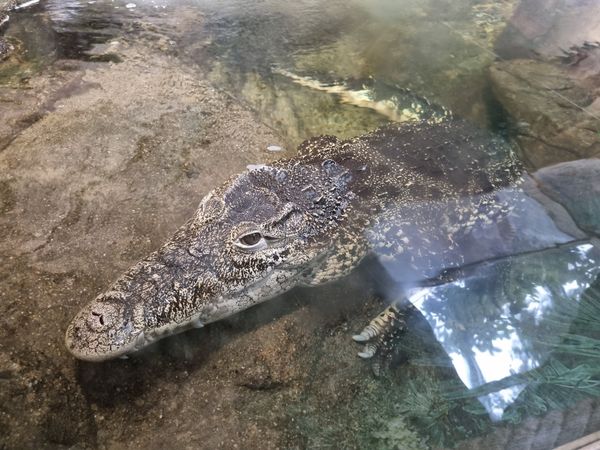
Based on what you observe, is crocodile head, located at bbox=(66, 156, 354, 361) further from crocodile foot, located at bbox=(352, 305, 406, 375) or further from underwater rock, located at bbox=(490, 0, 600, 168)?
underwater rock, located at bbox=(490, 0, 600, 168)

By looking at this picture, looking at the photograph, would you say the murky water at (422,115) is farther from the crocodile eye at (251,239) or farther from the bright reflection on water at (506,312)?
the crocodile eye at (251,239)

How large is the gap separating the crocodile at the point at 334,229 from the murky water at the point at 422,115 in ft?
0.43

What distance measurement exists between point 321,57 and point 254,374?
13.1 ft

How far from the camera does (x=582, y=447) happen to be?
2283 mm

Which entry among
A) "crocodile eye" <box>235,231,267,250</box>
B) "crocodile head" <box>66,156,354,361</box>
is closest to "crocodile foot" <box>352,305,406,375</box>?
"crocodile head" <box>66,156,354,361</box>

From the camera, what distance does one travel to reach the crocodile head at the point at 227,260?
8.36 feet

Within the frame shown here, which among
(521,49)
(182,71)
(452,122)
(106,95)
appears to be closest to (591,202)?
(452,122)

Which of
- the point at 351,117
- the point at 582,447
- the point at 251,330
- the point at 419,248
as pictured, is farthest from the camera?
the point at 351,117

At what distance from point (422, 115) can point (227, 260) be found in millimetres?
3062

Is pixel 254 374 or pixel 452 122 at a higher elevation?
pixel 452 122

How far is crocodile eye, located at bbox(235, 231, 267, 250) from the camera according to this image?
3.05m

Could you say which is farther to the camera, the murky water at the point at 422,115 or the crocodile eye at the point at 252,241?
the crocodile eye at the point at 252,241

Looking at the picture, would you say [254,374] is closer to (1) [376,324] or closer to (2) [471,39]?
(1) [376,324]

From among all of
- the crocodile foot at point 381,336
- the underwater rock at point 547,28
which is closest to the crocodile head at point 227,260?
the crocodile foot at point 381,336
